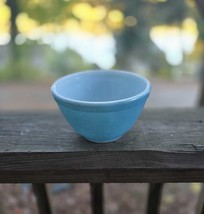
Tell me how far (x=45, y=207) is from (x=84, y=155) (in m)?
0.36

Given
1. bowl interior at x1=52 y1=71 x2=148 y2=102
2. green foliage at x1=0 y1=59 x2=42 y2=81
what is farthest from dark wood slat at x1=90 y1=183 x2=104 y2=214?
green foliage at x1=0 y1=59 x2=42 y2=81

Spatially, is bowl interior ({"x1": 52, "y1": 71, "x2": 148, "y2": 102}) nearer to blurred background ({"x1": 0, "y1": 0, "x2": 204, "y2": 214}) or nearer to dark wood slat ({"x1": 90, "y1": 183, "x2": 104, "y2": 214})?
dark wood slat ({"x1": 90, "y1": 183, "x2": 104, "y2": 214})

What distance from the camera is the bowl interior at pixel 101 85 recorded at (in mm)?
689

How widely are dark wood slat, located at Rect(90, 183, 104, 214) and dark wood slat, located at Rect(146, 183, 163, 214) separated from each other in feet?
0.45

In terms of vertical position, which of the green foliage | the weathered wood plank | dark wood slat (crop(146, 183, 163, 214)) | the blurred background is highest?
the weathered wood plank

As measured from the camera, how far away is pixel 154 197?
2.84 feet

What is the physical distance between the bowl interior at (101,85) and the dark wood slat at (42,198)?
0.87ft

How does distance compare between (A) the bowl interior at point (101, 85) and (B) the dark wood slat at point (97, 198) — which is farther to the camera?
(B) the dark wood slat at point (97, 198)

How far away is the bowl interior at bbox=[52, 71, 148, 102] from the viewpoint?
0.69m

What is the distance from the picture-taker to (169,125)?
28.6 inches

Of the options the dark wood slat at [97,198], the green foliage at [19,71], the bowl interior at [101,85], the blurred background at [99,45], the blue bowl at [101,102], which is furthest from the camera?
the green foliage at [19,71]

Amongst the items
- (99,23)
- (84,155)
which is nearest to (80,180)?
(84,155)

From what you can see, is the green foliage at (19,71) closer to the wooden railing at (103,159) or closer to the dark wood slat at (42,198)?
the dark wood slat at (42,198)

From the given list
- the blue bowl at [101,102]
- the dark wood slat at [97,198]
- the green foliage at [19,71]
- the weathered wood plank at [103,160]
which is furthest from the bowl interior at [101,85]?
the green foliage at [19,71]
